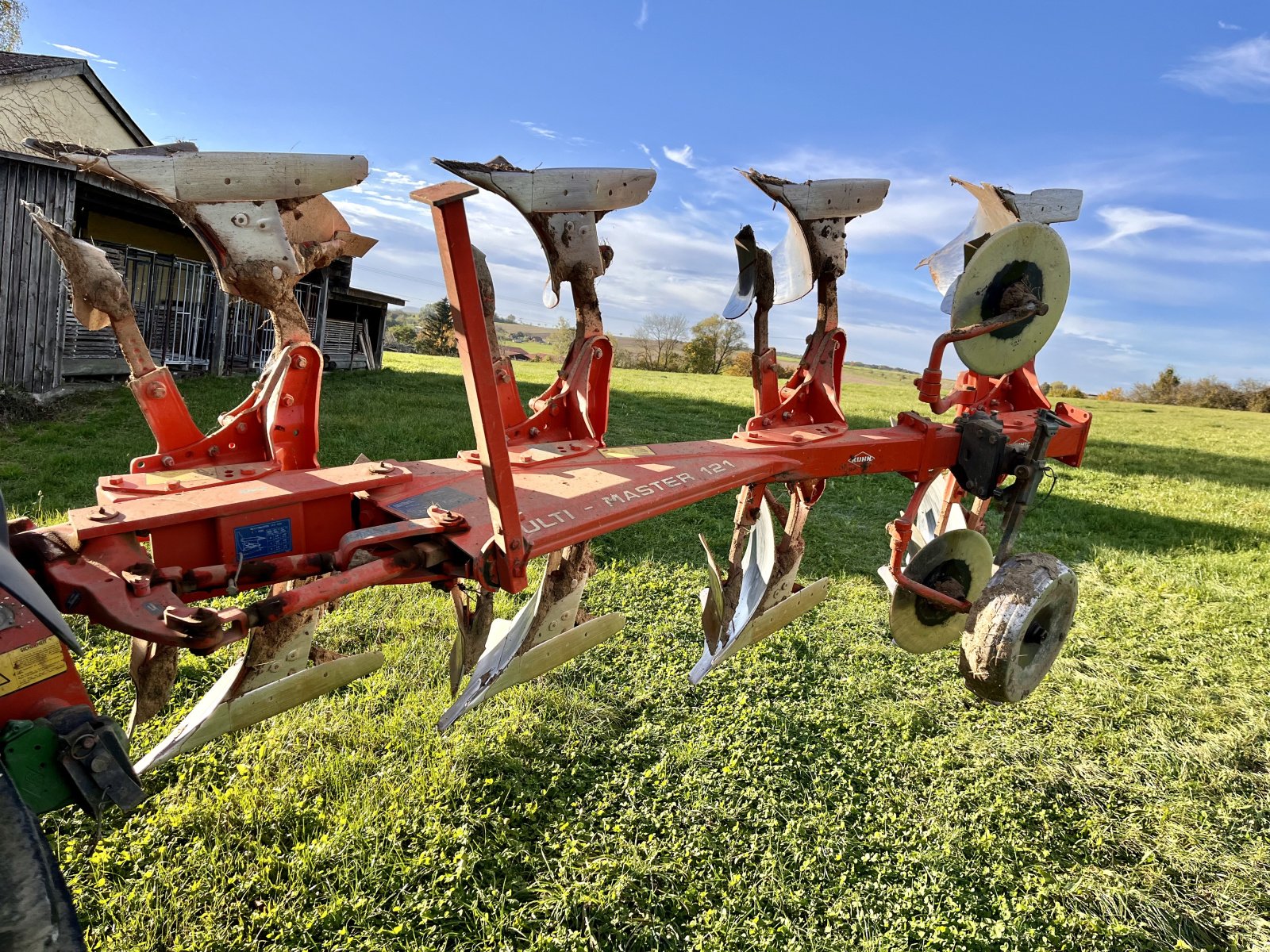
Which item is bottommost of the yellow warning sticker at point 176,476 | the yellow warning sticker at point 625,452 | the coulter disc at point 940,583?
the coulter disc at point 940,583

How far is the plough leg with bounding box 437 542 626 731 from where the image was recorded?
2936mm

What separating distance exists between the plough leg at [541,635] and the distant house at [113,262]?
22.6ft

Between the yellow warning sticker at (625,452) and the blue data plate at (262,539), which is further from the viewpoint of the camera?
the yellow warning sticker at (625,452)

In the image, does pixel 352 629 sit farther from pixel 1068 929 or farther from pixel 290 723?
pixel 1068 929

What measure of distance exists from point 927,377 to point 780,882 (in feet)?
7.34

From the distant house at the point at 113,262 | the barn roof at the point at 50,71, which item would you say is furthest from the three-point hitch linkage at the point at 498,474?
the barn roof at the point at 50,71

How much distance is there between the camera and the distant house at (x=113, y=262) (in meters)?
10.6

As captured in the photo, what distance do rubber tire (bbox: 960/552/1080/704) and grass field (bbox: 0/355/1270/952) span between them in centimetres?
82

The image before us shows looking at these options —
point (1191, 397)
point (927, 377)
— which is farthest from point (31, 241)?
point (1191, 397)

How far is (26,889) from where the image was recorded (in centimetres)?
142

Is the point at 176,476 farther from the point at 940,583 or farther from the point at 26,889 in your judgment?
the point at 940,583

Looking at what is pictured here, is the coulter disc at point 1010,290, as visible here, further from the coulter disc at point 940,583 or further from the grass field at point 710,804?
the grass field at point 710,804

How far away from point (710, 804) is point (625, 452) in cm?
165

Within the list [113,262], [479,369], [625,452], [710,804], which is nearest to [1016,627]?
[710,804]
